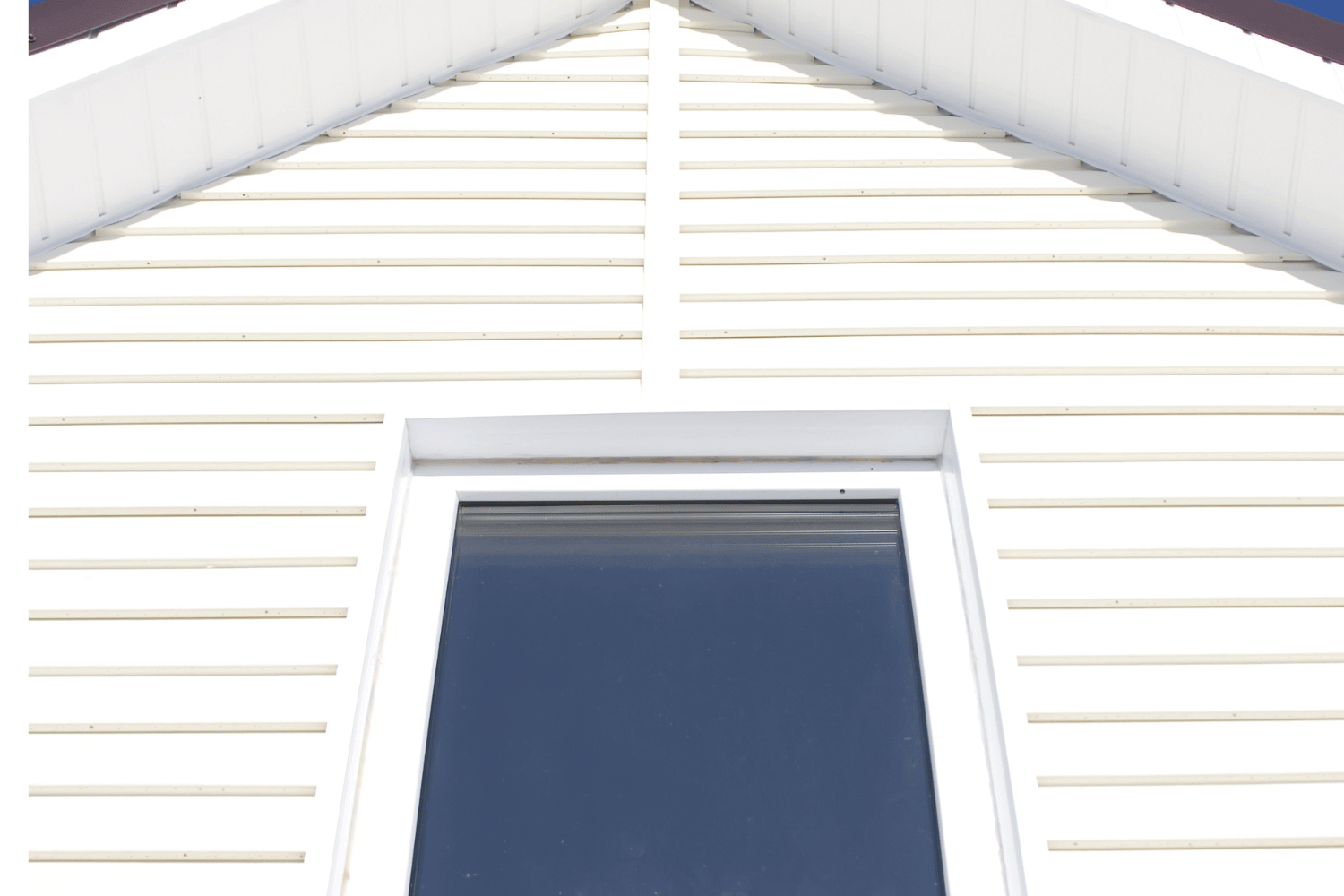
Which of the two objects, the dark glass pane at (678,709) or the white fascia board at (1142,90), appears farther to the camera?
the white fascia board at (1142,90)

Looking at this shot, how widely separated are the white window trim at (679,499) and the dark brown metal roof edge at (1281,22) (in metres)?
1.19

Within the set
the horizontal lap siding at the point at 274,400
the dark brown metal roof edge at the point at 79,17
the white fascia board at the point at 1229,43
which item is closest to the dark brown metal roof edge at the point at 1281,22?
the white fascia board at the point at 1229,43

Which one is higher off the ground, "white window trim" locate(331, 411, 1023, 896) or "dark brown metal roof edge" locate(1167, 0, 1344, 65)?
"dark brown metal roof edge" locate(1167, 0, 1344, 65)

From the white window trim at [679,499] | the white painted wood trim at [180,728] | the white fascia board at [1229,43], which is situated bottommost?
the white painted wood trim at [180,728]

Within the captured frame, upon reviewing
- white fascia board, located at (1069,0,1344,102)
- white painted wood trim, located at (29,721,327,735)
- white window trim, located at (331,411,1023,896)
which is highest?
white fascia board, located at (1069,0,1344,102)

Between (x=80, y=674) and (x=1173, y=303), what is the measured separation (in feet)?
7.95

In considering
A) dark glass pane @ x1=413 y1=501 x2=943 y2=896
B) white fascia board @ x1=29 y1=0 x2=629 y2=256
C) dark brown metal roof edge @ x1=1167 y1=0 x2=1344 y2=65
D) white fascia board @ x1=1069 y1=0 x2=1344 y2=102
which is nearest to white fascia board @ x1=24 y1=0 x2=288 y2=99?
white fascia board @ x1=29 y1=0 x2=629 y2=256

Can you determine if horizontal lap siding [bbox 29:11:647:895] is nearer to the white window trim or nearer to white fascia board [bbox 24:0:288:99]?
the white window trim

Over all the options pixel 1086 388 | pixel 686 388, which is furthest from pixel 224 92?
pixel 1086 388

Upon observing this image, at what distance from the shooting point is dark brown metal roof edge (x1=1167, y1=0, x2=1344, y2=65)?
2.52m

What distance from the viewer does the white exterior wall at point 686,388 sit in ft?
6.42

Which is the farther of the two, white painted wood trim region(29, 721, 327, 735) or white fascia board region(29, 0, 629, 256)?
white fascia board region(29, 0, 629, 256)

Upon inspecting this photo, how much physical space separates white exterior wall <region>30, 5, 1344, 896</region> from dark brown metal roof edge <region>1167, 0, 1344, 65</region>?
16.7 inches

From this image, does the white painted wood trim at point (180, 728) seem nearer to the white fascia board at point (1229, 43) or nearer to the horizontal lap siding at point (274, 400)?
the horizontal lap siding at point (274, 400)
